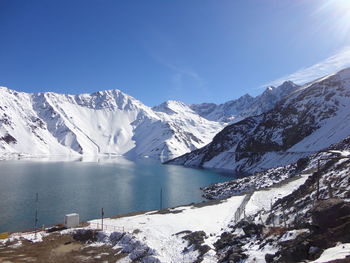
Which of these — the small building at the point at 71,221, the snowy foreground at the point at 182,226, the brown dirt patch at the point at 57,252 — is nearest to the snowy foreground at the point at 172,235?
the snowy foreground at the point at 182,226

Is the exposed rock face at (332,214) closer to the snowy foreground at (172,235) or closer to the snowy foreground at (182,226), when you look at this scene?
the snowy foreground at (172,235)

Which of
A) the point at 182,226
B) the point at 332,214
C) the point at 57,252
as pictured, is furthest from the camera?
the point at 182,226

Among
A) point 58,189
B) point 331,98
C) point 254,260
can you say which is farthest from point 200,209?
point 331,98

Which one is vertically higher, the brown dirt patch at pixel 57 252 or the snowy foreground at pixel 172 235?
the snowy foreground at pixel 172 235

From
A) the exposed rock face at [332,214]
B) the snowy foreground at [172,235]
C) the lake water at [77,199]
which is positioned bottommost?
the lake water at [77,199]

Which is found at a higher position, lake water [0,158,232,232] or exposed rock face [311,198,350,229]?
exposed rock face [311,198,350,229]

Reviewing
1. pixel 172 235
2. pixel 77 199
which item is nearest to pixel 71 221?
pixel 172 235

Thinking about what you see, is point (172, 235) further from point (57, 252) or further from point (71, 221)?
point (71, 221)

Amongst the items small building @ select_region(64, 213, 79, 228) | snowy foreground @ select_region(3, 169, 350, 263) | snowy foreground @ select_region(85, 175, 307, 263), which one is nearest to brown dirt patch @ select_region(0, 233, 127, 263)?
snowy foreground @ select_region(3, 169, 350, 263)

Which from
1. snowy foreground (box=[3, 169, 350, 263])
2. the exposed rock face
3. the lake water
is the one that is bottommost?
the lake water

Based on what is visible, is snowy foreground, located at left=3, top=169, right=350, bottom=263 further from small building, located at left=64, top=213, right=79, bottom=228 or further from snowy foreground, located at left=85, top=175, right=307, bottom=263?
small building, located at left=64, top=213, right=79, bottom=228

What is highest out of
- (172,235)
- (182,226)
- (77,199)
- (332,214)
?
(332,214)

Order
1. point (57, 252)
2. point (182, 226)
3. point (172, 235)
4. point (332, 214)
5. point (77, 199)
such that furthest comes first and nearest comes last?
1. point (77, 199)
2. point (182, 226)
3. point (172, 235)
4. point (57, 252)
5. point (332, 214)
